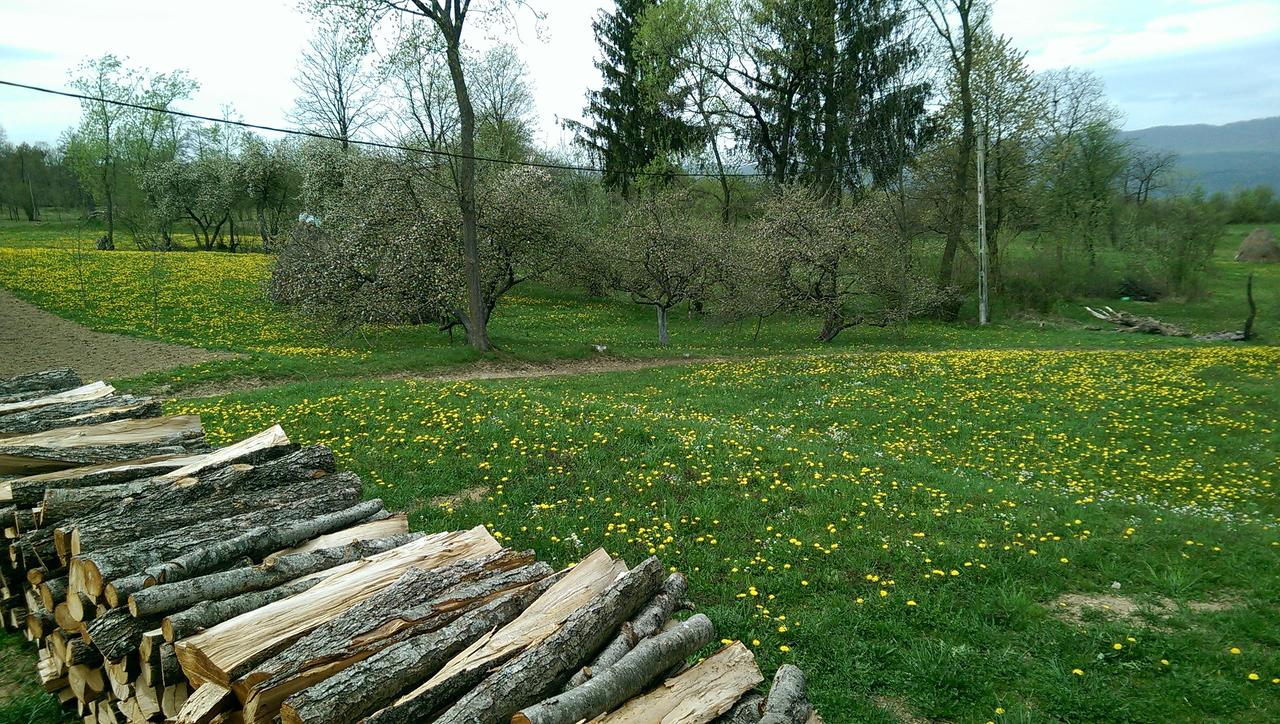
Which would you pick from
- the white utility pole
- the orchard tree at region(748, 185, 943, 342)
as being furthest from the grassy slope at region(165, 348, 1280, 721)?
the white utility pole

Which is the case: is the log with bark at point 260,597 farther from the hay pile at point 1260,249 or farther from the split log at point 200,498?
the hay pile at point 1260,249

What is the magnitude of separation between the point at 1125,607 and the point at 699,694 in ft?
15.1

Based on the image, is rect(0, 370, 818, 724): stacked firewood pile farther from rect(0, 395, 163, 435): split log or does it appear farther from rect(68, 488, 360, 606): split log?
rect(0, 395, 163, 435): split log

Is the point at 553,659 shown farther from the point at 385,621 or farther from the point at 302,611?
the point at 302,611

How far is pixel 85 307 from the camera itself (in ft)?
85.4

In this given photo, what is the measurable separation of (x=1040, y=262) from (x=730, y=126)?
19385 millimetres

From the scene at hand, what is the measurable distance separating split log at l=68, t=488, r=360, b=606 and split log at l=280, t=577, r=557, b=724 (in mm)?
1796

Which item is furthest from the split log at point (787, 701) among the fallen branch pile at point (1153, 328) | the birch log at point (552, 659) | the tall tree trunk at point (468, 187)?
the fallen branch pile at point (1153, 328)

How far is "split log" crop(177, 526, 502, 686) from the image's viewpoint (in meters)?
3.38

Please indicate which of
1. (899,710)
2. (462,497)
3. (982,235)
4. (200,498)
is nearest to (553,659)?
(899,710)

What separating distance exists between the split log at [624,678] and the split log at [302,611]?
1.46m

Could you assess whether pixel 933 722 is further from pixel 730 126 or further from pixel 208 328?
pixel 730 126

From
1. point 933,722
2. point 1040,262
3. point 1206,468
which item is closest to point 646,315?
point 1040,262

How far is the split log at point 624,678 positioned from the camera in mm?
2994
